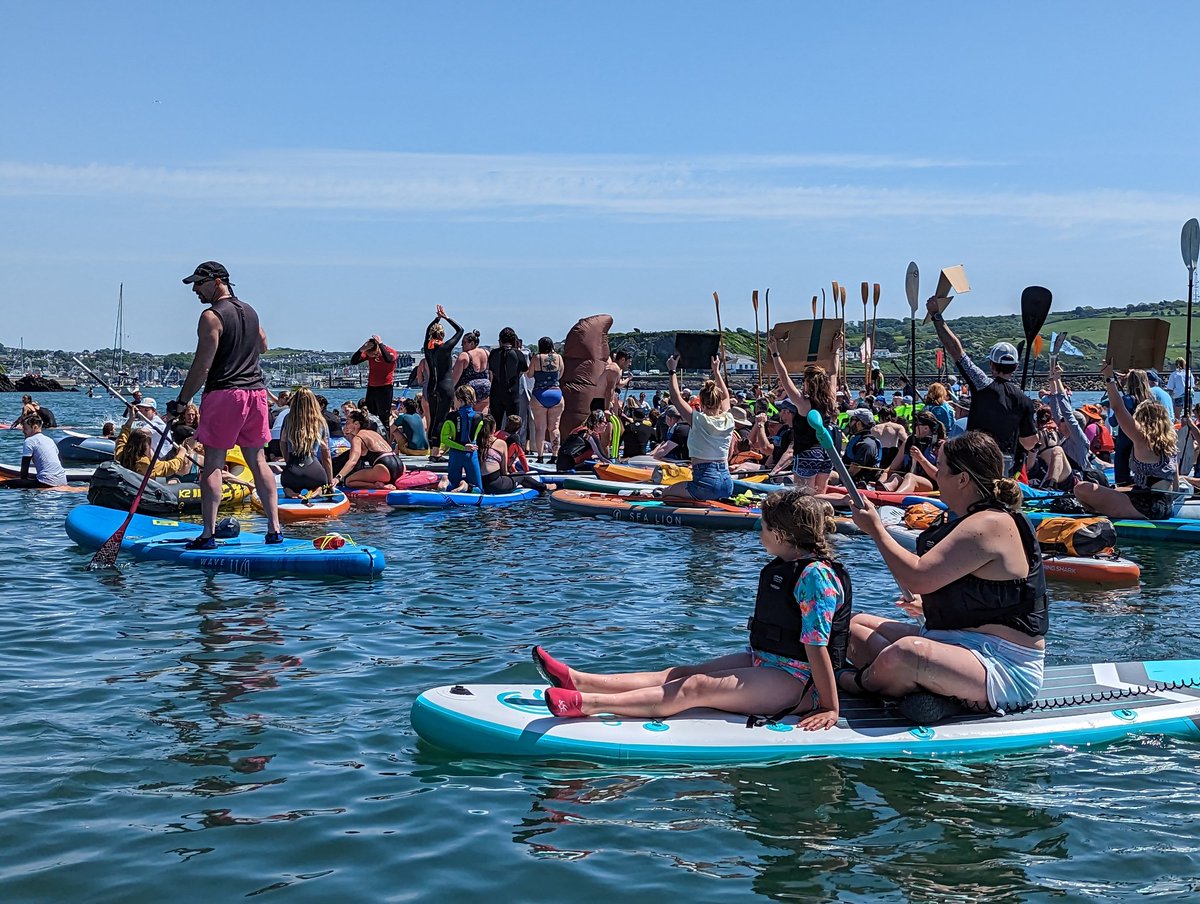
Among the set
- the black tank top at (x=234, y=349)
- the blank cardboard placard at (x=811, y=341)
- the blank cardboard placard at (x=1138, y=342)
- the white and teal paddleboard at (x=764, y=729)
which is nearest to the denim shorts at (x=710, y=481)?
the black tank top at (x=234, y=349)

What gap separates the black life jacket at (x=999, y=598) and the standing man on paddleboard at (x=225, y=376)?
5641 millimetres

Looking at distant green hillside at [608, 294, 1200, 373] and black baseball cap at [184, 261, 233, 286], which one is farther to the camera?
distant green hillside at [608, 294, 1200, 373]

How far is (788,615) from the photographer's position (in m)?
5.28

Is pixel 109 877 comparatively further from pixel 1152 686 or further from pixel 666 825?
pixel 1152 686

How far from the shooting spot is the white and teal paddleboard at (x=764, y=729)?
5.19m

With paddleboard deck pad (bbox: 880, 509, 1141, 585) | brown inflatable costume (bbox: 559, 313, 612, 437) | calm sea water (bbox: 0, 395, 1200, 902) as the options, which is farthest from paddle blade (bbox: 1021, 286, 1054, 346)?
brown inflatable costume (bbox: 559, 313, 612, 437)

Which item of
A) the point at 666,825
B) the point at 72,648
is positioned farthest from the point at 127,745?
the point at 666,825

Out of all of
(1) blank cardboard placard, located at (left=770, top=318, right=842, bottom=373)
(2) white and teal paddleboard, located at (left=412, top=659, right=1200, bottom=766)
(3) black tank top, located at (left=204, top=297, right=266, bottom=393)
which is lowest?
(2) white and teal paddleboard, located at (left=412, top=659, right=1200, bottom=766)

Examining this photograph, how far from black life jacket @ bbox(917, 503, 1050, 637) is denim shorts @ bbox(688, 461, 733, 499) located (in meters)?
8.04

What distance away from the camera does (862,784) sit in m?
5.09

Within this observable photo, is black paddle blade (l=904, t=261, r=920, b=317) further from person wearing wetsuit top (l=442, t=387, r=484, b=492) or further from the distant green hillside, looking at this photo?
the distant green hillside

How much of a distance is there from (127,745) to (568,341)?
15.1m

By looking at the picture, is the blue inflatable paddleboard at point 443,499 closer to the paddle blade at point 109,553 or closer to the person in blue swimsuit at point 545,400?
the person in blue swimsuit at point 545,400

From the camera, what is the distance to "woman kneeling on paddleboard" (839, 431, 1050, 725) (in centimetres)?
520
